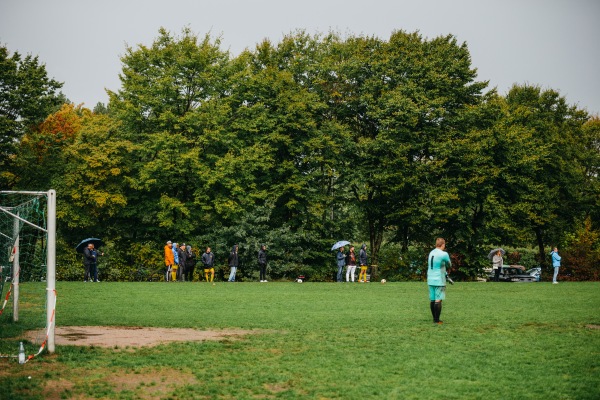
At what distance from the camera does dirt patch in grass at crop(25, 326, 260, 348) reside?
1354cm

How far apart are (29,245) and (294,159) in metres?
26.7

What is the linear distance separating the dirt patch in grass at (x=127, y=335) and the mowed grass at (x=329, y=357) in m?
0.60

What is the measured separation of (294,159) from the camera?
4762cm

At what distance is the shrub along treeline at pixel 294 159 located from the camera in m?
42.7

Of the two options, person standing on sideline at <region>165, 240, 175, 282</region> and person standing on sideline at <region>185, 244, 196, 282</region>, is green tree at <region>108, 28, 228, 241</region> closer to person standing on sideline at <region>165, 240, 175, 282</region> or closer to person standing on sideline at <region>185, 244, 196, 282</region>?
person standing on sideline at <region>185, 244, 196, 282</region>

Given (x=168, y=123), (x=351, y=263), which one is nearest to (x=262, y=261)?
(x=351, y=263)

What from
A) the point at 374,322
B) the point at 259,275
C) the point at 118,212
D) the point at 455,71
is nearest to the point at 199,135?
the point at 118,212

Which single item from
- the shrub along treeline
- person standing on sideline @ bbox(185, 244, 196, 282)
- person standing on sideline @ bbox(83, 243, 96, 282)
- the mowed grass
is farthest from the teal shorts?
the shrub along treeline

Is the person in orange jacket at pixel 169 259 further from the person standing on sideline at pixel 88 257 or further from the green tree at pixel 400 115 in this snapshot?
the green tree at pixel 400 115

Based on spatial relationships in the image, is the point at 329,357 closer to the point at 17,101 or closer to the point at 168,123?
the point at 168,123

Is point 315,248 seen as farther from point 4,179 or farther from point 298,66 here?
point 4,179

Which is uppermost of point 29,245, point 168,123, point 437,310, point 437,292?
point 168,123

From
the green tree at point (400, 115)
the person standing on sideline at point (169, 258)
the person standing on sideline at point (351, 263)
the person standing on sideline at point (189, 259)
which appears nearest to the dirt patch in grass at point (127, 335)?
the person standing on sideline at point (169, 258)

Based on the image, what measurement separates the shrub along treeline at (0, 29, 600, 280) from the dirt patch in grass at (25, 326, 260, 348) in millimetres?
25747
